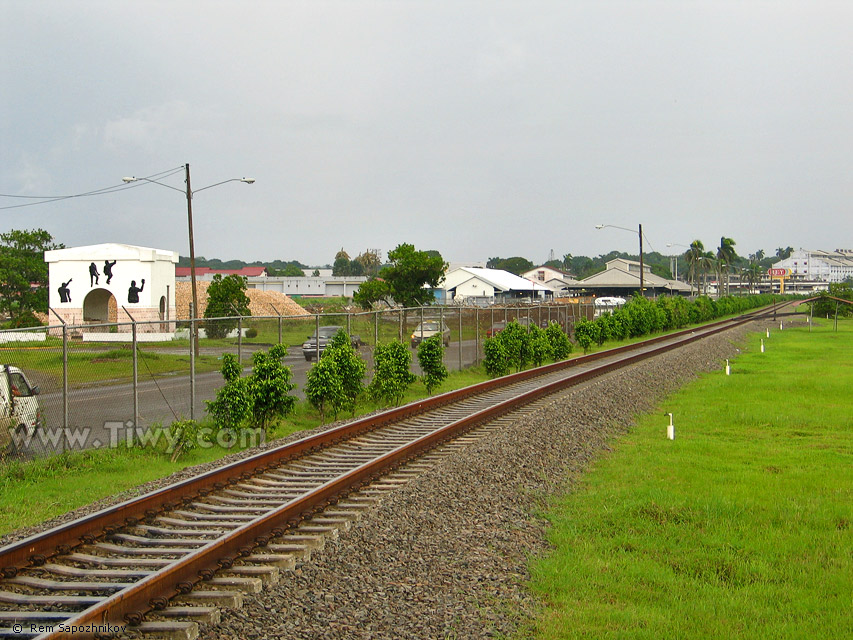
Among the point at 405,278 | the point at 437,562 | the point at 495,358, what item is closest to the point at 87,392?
the point at 437,562

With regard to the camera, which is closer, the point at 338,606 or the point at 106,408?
the point at 338,606

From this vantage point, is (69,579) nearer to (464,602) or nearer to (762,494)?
(464,602)

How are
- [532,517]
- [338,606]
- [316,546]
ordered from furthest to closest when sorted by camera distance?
1. [532,517]
2. [316,546]
3. [338,606]

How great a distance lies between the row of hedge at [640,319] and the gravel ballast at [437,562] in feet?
97.0

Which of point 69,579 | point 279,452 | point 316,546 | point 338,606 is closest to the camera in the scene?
point 338,606

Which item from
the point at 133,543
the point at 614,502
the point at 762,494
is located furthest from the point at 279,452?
the point at 762,494

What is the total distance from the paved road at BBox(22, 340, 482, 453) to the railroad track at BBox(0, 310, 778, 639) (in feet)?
13.1

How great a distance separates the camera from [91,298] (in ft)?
164

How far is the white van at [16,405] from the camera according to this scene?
1196 centimetres

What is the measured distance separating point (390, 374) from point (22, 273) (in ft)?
157

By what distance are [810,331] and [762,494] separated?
5773cm

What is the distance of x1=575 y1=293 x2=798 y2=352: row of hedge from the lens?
137 ft

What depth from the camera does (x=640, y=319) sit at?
54.1 metres

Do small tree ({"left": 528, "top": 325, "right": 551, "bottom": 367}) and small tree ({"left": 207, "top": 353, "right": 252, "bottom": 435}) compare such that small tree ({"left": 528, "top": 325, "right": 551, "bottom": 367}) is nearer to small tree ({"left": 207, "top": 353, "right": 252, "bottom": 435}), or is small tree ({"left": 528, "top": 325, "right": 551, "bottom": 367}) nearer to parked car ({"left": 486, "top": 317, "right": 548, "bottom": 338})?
parked car ({"left": 486, "top": 317, "right": 548, "bottom": 338})
